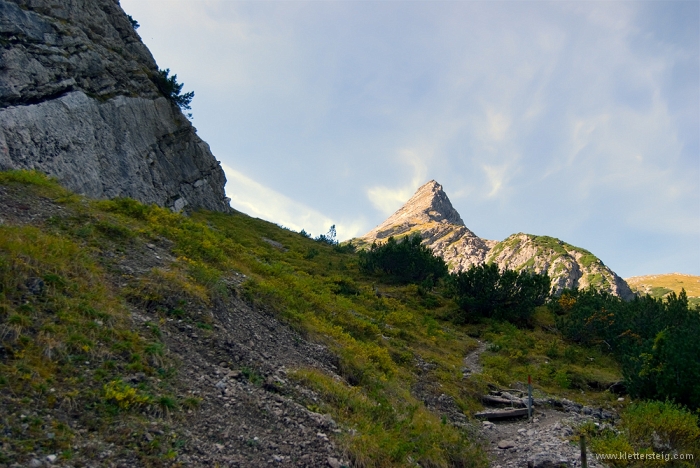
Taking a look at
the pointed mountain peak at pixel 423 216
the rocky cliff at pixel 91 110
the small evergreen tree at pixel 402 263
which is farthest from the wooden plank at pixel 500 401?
the pointed mountain peak at pixel 423 216

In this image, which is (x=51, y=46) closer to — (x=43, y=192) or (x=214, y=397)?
(x=43, y=192)

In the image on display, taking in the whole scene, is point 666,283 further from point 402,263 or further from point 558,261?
point 402,263

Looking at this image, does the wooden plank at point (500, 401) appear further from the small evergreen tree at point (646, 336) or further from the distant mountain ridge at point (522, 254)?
the distant mountain ridge at point (522, 254)

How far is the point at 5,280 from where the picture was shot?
24.0ft

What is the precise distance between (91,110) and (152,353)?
23.5 meters

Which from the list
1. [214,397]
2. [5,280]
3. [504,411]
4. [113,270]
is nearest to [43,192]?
[113,270]

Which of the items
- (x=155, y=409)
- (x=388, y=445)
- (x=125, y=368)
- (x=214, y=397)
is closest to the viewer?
(x=155, y=409)

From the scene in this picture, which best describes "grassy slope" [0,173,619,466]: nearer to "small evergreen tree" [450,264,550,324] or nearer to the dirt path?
the dirt path

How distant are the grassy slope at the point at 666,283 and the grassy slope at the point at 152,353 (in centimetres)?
15659

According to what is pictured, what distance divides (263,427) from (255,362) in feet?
7.02

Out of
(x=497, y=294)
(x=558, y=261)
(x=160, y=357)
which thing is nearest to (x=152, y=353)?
(x=160, y=357)

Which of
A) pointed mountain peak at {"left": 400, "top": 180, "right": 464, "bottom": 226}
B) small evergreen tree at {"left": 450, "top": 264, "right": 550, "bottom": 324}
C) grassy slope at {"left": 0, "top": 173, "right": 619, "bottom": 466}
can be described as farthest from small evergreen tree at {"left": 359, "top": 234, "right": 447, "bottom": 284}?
pointed mountain peak at {"left": 400, "top": 180, "right": 464, "bottom": 226}

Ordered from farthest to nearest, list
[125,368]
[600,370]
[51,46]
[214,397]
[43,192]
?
[51,46] < [600,370] < [43,192] < [214,397] < [125,368]

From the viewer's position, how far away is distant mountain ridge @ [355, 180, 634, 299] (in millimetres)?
89500
